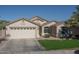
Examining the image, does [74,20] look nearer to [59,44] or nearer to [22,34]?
[59,44]

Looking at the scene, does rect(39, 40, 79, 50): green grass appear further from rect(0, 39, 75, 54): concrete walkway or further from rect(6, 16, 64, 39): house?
rect(6, 16, 64, 39): house

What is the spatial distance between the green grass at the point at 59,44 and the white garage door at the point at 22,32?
0.68 metres

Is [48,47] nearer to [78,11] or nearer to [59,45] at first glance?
[59,45]

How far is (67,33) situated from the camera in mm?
19344

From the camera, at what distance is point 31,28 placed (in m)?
19.6

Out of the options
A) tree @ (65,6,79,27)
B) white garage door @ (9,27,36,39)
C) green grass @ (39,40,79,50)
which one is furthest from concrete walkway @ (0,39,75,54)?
tree @ (65,6,79,27)

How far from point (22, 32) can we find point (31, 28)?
491 millimetres

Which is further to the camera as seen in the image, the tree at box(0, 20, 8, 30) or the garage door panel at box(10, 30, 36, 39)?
the garage door panel at box(10, 30, 36, 39)

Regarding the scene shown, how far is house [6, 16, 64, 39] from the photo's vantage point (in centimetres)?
1911

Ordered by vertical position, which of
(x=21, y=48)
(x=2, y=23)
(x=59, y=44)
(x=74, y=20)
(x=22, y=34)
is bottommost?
(x=21, y=48)

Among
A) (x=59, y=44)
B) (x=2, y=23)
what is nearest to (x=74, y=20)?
(x=59, y=44)

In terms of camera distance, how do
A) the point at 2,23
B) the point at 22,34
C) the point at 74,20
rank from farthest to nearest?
1. the point at 22,34
2. the point at 74,20
3. the point at 2,23

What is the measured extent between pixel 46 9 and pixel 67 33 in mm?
1628
